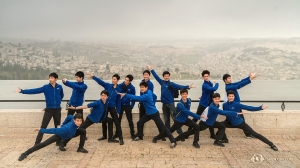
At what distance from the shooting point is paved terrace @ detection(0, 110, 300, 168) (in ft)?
17.8

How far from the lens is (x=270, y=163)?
536cm

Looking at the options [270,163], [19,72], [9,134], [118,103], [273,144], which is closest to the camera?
[270,163]

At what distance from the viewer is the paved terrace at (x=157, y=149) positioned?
543 cm

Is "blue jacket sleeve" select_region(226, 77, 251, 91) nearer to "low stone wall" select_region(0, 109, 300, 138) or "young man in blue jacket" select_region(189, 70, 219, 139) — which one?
"young man in blue jacket" select_region(189, 70, 219, 139)

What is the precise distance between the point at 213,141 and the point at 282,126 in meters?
2.01

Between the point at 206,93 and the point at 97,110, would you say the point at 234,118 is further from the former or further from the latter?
the point at 97,110

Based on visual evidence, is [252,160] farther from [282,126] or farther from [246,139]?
[282,126]

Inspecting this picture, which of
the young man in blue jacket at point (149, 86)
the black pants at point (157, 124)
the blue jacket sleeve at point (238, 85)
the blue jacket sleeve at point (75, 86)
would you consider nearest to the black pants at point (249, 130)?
the blue jacket sleeve at point (238, 85)

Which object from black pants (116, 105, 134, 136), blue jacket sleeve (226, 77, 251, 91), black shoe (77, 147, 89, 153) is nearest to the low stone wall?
black pants (116, 105, 134, 136)

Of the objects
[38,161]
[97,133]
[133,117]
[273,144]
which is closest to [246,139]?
[273,144]

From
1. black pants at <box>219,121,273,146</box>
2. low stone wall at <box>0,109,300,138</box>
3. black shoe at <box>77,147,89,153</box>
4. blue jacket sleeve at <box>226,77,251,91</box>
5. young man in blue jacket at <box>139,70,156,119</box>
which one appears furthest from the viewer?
low stone wall at <box>0,109,300,138</box>

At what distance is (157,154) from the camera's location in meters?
5.96

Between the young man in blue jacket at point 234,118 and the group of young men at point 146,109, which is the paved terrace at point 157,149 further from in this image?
the young man in blue jacket at point 234,118

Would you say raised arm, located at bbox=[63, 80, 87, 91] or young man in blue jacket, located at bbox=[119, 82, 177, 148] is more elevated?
raised arm, located at bbox=[63, 80, 87, 91]
